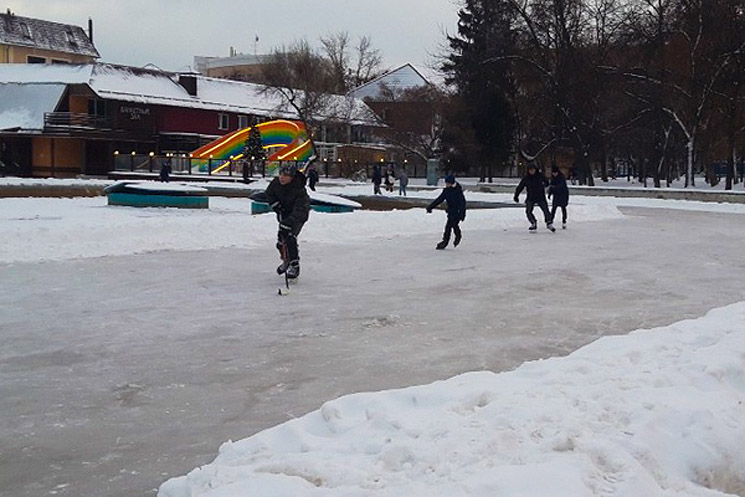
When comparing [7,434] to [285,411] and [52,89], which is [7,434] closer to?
[285,411]

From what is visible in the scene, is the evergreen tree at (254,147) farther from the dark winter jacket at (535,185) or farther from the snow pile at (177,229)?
the dark winter jacket at (535,185)

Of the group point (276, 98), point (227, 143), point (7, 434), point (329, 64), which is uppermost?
point (329, 64)

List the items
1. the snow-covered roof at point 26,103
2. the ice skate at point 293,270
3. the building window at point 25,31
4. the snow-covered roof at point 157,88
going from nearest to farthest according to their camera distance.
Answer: the ice skate at point 293,270
the snow-covered roof at point 26,103
the snow-covered roof at point 157,88
the building window at point 25,31

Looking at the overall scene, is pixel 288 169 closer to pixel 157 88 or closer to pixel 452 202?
pixel 452 202

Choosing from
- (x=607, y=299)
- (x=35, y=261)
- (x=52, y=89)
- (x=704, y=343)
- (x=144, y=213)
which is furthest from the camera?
(x=52, y=89)

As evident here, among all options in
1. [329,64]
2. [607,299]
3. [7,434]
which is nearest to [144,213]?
[607,299]

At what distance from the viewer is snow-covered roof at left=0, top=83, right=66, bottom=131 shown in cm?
5259

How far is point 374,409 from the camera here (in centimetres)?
448

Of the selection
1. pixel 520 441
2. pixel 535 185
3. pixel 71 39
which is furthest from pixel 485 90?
pixel 520 441

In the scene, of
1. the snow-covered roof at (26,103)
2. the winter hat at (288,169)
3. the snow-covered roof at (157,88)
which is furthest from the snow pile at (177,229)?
the snow-covered roof at (157,88)

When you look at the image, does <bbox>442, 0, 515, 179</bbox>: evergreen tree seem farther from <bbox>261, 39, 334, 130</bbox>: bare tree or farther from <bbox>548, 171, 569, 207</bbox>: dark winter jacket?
<bbox>548, 171, 569, 207</bbox>: dark winter jacket

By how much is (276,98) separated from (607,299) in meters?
60.0

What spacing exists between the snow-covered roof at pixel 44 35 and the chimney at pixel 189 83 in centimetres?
1654

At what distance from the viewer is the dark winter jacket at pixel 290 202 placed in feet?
34.5
